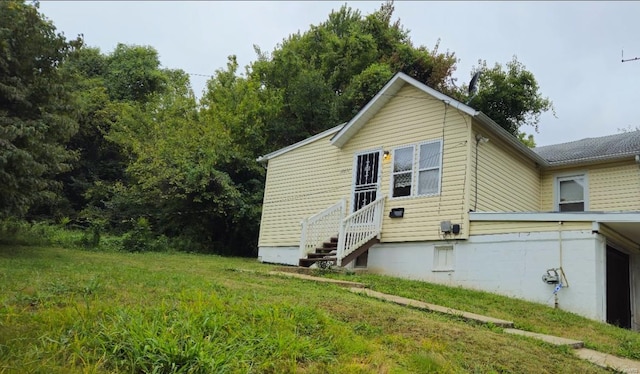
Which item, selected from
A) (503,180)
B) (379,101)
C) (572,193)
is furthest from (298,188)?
(572,193)

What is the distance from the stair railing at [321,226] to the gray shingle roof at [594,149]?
6.21 metres

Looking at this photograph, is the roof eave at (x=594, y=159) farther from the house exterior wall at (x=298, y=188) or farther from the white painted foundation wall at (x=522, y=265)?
the house exterior wall at (x=298, y=188)

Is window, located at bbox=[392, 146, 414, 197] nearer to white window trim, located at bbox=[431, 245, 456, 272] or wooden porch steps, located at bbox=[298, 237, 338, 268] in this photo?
white window trim, located at bbox=[431, 245, 456, 272]

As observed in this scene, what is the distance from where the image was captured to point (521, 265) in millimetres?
10164

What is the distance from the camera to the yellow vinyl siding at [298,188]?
565 inches

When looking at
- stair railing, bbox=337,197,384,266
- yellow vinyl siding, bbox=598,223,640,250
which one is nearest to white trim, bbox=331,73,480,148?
stair railing, bbox=337,197,384,266

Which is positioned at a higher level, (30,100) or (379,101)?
(379,101)

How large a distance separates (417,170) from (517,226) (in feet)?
9.38

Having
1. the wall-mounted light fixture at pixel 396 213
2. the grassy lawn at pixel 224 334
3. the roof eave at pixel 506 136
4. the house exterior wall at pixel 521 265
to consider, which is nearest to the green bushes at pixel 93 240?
the wall-mounted light fixture at pixel 396 213

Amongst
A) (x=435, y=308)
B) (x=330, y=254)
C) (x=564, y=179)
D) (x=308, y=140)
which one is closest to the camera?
(x=435, y=308)

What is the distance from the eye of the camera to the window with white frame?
11.9 metres

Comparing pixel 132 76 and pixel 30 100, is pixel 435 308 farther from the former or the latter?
pixel 132 76

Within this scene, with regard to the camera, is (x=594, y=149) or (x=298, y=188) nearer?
(x=594, y=149)

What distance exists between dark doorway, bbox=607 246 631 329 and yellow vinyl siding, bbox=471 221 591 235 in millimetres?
2374
